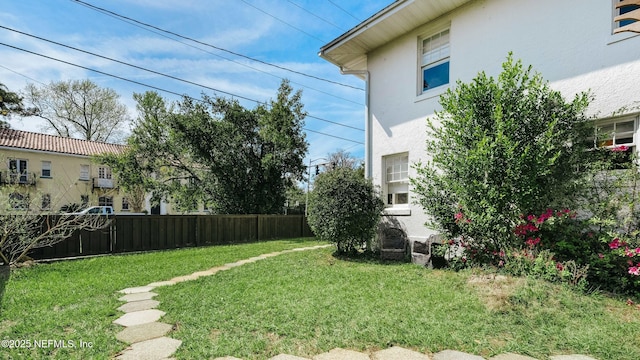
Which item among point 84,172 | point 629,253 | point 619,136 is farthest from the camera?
point 84,172

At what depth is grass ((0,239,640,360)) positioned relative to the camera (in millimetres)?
2750

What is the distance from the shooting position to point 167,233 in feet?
33.1

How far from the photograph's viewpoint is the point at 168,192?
1531cm

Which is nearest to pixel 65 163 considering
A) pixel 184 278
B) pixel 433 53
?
pixel 184 278

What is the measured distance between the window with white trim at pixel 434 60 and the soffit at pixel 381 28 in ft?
1.43

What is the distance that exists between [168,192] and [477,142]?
14334mm

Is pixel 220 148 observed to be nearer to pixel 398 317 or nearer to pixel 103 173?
pixel 398 317

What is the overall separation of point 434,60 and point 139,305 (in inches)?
282

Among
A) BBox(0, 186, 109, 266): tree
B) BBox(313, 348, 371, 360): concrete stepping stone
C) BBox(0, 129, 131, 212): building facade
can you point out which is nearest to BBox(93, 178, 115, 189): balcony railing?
BBox(0, 129, 131, 212): building facade

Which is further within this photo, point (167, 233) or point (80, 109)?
point (80, 109)

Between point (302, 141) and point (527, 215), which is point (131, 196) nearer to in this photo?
point (302, 141)

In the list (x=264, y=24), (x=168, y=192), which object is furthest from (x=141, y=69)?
(x=168, y=192)

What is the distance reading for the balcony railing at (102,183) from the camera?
25.8 meters

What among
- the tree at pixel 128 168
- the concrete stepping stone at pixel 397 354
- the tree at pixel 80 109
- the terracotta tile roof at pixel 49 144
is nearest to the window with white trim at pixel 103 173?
the terracotta tile roof at pixel 49 144
